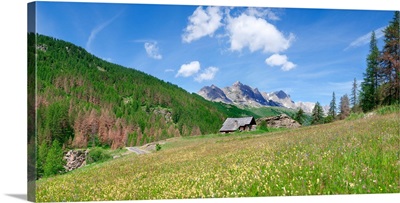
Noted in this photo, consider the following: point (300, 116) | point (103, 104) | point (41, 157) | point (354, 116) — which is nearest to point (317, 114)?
point (300, 116)

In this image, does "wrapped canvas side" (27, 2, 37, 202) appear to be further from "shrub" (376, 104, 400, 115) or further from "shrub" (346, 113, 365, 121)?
"shrub" (376, 104, 400, 115)

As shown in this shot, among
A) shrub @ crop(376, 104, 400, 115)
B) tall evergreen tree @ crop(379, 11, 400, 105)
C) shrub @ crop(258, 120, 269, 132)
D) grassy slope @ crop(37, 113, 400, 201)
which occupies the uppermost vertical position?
tall evergreen tree @ crop(379, 11, 400, 105)

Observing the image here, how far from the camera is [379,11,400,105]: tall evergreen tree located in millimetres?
13242

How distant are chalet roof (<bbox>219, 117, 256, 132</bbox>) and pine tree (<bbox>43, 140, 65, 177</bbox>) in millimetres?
5652

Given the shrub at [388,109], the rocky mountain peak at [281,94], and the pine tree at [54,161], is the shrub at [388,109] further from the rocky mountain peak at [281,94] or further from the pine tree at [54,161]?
the pine tree at [54,161]

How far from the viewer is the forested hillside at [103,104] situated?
1090 cm

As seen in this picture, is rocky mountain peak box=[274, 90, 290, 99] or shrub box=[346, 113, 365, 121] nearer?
rocky mountain peak box=[274, 90, 290, 99]

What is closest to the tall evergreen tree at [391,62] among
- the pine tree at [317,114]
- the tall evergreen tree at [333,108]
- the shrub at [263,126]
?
the tall evergreen tree at [333,108]

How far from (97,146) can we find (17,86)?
268cm

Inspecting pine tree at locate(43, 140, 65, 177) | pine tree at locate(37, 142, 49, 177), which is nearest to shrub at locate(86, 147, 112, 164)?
pine tree at locate(43, 140, 65, 177)

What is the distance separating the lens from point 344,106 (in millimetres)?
13523

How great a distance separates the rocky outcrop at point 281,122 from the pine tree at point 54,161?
22.2 feet

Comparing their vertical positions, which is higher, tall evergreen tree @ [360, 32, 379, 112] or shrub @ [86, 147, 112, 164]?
tall evergreen tree @ [360, 32, 379, 112]

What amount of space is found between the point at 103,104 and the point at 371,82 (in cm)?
828
